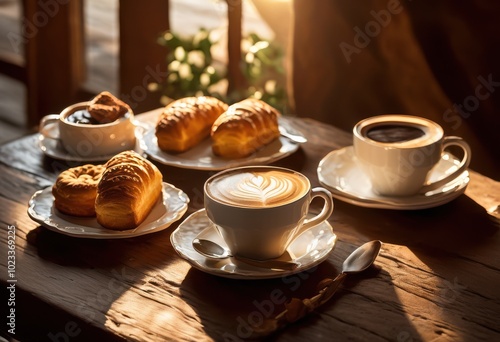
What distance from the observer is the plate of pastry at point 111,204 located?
4.93 ft

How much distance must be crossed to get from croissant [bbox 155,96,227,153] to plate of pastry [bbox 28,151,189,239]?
0.82 ft

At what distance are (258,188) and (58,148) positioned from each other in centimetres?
72

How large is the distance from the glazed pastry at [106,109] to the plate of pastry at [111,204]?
280 mm

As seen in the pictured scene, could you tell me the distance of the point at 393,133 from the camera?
171cm

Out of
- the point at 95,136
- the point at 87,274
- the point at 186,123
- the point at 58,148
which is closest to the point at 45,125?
the point at 58,148

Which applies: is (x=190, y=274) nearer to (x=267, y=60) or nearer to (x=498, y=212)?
(x=498, y=212)

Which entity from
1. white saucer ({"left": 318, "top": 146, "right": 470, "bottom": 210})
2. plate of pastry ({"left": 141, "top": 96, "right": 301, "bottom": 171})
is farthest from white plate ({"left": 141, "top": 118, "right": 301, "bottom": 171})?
white saucer ({"left": 318, "top": 146, "right": 470, "bottom": 210})

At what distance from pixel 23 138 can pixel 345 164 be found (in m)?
0.82

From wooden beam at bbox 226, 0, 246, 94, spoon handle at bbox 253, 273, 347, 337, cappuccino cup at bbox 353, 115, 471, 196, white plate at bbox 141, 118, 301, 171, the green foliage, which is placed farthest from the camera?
the green foliage

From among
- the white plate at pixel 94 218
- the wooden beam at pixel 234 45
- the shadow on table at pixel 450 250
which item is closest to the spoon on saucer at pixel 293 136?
the shadow on table at pixel 450 250

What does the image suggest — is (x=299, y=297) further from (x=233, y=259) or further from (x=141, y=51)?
(x=141, y=51)

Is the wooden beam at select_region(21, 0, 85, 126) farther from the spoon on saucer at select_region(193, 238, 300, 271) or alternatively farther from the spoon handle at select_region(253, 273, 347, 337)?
the spoon handle at select_region(253, 273, 347, 337)

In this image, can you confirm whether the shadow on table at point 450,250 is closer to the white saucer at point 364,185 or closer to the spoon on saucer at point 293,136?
the white saucer at point 364,185

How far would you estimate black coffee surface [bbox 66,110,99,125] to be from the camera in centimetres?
188
